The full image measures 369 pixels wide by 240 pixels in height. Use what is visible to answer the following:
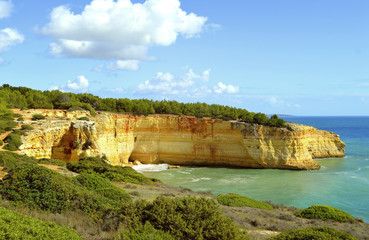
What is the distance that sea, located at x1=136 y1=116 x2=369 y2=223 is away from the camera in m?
23.9

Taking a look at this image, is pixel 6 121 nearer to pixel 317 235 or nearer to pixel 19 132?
pixel 19 132

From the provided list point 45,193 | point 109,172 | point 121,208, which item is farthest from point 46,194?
point 109,172

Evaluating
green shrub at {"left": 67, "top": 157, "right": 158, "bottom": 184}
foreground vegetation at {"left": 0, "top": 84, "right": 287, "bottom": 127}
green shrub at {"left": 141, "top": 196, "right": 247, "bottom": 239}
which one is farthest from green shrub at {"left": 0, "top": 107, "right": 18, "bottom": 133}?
green shrub at {"left": 141, "top": 196, "right": 247, "bottom": 239}

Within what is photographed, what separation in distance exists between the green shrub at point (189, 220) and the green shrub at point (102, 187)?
3783mm

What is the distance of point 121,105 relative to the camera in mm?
42094

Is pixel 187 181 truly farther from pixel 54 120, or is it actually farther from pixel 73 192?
pixel 73 192

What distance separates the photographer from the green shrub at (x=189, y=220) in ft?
25.6

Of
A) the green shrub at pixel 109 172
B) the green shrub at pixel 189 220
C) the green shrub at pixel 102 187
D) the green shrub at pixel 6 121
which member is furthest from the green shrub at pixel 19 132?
the green shrub at pixel 189 220

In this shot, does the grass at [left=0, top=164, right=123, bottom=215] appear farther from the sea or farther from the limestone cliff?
the limestone cliff

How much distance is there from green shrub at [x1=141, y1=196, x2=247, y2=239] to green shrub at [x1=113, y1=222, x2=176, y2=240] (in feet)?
1.13

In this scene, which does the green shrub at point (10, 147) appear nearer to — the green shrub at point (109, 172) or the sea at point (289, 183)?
the green shrub at point (109, 172)

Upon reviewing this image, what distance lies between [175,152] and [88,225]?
3025 centimetres

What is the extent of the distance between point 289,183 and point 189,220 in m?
23.9

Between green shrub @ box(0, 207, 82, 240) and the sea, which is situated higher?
green shrub @ box(0, 207, 82, 240)
